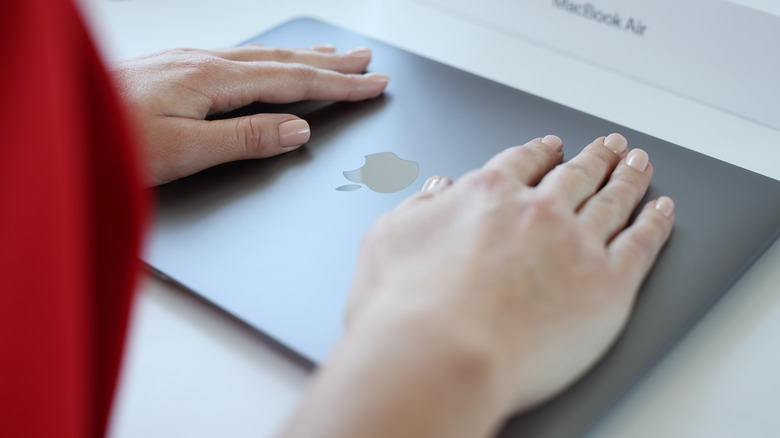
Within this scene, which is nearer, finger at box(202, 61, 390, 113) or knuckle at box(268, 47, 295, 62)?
finger at box(202, 61, 390, 113)

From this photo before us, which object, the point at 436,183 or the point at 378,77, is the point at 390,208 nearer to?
the point at 436,183

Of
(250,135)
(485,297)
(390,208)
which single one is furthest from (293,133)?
(485,297)

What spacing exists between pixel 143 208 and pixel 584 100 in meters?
0.76

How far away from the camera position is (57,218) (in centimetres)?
33

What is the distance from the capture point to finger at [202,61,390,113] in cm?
84

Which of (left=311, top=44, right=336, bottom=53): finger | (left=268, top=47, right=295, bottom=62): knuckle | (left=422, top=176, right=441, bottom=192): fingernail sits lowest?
(left=422, top=176, right=441, bottom=192): fingernail

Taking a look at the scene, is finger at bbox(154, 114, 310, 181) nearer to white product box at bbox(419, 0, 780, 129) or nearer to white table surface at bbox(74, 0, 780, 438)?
white table surface at bbox(74, 0, 780, 438)

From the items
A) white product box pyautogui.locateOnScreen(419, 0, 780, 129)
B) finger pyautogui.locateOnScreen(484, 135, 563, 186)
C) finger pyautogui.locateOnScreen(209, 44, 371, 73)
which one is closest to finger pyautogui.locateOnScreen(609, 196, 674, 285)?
finger pyautogui.locateOnScreen(484, 135, 563, 186)

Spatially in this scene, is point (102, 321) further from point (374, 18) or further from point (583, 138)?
point (374, 18)

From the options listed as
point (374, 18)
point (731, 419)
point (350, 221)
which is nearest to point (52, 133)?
point (350, 221)

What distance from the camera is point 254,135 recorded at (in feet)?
2.59

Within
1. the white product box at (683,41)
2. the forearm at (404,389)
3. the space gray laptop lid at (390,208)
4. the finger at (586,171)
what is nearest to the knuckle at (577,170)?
the finger at (586,171)

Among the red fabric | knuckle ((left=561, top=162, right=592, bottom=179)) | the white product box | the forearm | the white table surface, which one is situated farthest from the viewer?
the white product box

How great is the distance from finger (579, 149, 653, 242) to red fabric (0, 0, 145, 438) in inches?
15.7
